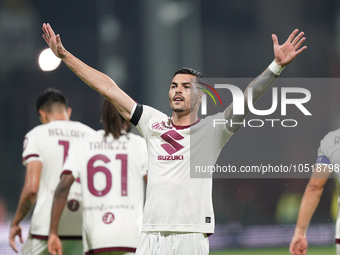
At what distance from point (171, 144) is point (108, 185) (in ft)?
3.87

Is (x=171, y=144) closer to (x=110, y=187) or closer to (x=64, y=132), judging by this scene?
(x=110, y=187)

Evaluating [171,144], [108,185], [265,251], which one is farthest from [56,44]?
[265,251]

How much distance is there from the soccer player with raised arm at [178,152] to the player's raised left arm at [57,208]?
1226 mm

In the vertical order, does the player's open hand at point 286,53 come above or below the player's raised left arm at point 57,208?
above

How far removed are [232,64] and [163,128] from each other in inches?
297

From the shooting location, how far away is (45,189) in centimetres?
470

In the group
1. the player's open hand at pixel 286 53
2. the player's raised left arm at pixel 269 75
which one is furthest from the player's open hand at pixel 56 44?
the player's open hand at pixel 286 53

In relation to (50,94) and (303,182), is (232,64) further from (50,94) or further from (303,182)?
(50,94)

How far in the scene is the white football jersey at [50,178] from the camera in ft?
15.2

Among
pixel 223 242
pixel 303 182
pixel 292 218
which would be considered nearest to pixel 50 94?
pixel 223 242

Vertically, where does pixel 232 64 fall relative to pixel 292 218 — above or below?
above

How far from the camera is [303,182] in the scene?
11.3m

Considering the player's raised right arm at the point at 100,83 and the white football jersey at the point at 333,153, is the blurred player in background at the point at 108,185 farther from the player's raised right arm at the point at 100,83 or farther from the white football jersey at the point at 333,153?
the white football jersey at the point at 333,153

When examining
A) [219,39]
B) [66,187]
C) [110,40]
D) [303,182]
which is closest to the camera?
[66,187]
